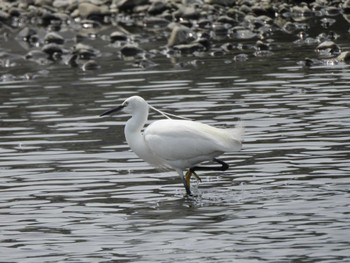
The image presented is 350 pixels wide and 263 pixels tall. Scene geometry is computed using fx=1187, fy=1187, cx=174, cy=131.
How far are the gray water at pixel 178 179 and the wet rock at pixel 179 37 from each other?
5.61 m

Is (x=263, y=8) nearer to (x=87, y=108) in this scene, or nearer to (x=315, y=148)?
(x=87, y=108)

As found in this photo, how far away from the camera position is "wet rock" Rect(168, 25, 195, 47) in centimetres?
3106

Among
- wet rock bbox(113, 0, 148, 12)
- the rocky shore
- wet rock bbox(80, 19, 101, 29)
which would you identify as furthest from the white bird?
wet rock bbox(113, 0, 148, 12)

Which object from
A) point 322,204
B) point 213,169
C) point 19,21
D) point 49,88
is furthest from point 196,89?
point 19,21

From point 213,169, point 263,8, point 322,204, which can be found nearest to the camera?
point 322,204

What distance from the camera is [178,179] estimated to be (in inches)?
621

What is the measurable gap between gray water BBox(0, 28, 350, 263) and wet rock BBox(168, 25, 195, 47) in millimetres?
5608

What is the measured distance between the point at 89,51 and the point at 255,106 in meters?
10.8

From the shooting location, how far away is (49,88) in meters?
24.7

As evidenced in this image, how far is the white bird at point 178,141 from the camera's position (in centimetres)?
1424

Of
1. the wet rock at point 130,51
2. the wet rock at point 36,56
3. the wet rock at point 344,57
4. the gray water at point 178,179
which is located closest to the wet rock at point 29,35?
the wet rock at point 36,56

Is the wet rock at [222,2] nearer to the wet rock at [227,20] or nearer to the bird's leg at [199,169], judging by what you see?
the wet rock at [227,20]

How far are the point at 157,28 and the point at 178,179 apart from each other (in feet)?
67.9

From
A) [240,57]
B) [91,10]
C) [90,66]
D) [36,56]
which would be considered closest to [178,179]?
[240,57]
